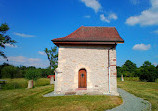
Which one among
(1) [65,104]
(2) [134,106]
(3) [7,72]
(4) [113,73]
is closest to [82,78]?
(4) [113,73]

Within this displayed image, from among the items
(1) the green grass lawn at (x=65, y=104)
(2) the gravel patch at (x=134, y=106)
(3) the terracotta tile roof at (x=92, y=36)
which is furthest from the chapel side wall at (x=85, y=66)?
(2) the gravel patch at (x=134, y=106)

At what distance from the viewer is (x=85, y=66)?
340 inches

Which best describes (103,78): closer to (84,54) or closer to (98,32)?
(84,54)

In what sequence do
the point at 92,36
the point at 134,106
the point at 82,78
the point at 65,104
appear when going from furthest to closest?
the point at 92,36 → the point at 82,78 → the point at 65,104 → the point at 134,106

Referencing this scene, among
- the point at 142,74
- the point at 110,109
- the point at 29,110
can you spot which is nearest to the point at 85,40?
the point at 110,109

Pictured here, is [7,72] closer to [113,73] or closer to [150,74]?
[113,73]

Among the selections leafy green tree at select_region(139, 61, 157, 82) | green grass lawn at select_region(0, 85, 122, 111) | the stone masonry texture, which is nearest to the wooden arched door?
the stone masonry texture

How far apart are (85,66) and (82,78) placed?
1.05 m

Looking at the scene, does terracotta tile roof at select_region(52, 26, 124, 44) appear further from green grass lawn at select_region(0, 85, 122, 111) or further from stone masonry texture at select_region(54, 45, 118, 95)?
green grass lawn at select_region(0, 85, 122, 111)

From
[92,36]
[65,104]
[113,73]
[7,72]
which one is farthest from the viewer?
[7,72]

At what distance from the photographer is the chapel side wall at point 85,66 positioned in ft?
27.6

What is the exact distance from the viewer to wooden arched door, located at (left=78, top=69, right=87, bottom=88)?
8.54m

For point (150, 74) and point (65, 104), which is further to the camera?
point (150, 74)

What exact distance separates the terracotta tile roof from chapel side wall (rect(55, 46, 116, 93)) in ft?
2.29
